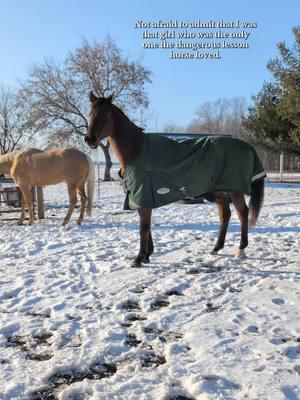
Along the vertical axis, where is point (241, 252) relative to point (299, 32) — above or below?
below

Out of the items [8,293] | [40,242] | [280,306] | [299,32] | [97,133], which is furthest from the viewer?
[299,32]

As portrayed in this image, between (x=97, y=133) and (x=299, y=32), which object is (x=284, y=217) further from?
(x=299, y=32)

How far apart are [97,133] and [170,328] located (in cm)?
267

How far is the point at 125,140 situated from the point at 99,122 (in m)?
0.39

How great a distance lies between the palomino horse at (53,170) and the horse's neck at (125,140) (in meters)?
3.87

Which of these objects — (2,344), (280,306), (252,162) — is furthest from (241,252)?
(2,344)

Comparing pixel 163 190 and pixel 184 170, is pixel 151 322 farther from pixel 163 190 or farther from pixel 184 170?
pixel 184 170

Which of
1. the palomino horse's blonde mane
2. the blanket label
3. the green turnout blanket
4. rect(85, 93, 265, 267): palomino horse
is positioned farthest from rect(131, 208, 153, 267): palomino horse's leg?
the palomino horse's blonde mane

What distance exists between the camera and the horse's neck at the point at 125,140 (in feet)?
16.3

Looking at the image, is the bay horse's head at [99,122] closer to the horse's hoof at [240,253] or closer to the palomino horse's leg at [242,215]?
the palomino horse's leg at [242,215]

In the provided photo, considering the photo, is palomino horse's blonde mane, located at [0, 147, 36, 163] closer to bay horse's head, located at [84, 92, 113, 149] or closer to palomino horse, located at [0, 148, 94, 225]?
palomino horse, located at [0, 148, 94, 225]

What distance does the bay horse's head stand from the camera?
4.82 metres

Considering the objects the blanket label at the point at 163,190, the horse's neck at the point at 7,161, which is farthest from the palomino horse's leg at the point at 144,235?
the horse's neck at the point at 7,161

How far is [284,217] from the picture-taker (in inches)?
344
